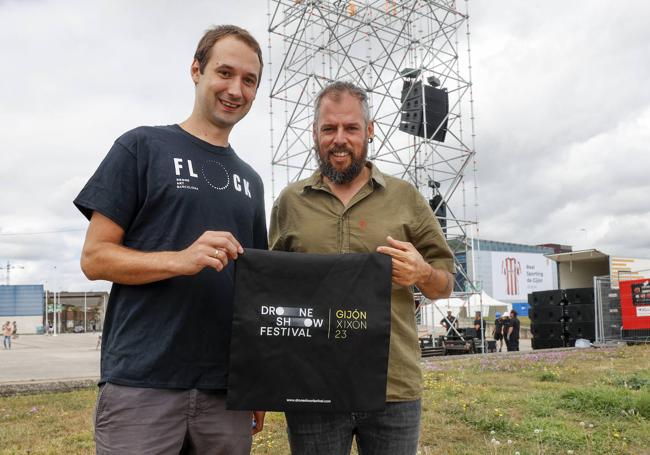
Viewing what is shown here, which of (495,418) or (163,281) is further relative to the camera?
(495,418)

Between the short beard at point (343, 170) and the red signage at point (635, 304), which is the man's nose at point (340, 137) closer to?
the short beard at point (343, 170)

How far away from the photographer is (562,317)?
18.8 meters

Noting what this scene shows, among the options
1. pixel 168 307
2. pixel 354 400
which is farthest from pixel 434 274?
pixel 168 307

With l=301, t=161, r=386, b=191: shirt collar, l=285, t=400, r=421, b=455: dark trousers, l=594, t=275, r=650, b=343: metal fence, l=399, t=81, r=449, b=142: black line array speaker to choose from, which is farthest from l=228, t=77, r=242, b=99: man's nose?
l=594, t=275, r=650, b=343: metal fence

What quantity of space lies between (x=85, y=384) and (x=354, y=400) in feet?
24.1

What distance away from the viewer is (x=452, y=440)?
5.01 meters

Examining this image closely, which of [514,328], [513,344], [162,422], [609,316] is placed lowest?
[513,344]

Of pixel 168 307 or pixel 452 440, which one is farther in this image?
pixel 452 440

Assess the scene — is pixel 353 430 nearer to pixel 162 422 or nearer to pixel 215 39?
pixel 162 422

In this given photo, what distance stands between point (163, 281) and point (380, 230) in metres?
0.88

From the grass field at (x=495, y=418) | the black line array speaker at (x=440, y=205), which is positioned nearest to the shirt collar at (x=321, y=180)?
the grass field at (x=495, y=418)

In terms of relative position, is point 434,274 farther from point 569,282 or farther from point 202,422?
point 569,282

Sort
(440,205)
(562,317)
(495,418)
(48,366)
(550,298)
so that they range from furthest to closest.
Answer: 1. (550,298)
2. (562,317)
3. (440,205)
4. (48,366)
5. (495,418)

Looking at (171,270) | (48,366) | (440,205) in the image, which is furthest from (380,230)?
(440,205)
